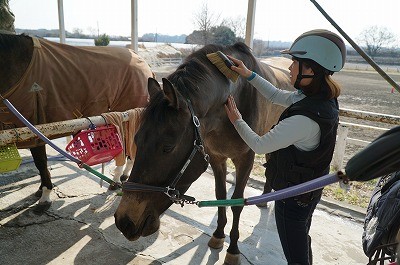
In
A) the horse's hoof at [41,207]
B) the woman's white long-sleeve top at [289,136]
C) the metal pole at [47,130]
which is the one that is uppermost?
the woman's white long-sleeve top at [289,136]

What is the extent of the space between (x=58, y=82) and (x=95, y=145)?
3.00 ft

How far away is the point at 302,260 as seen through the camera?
1871 millimetres

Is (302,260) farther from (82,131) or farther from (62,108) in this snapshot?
(62,108)

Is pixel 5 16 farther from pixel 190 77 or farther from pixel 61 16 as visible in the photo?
pixel 190 77

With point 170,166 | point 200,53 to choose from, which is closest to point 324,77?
point 200,53

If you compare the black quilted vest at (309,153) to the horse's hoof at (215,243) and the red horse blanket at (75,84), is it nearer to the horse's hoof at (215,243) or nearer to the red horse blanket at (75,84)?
the horse's hoof at (215,243)

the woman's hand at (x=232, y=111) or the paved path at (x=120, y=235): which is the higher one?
the woman's hand at (x=232, y=111)

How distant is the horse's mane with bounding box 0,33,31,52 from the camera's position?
2.93m

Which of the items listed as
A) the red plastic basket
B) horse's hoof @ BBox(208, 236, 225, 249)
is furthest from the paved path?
the red plastic basket

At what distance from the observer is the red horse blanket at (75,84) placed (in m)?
2.89

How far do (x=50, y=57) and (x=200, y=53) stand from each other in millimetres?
1864

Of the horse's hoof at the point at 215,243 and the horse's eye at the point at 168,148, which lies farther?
the horse's hoof at the point at 215,243

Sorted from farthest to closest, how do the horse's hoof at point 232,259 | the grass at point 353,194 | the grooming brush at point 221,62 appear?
the grass at point 353,194 → the horse's hoof at point 232,259 → the grooming brush at point 221,62

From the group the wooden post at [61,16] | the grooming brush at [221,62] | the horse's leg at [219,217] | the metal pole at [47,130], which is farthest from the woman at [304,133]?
the wooden post at [61,16]
